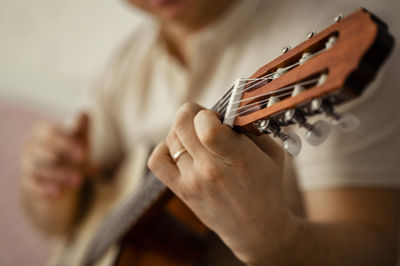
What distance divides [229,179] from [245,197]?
0.02 m

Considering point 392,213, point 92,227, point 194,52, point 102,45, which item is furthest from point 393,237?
point 102,45

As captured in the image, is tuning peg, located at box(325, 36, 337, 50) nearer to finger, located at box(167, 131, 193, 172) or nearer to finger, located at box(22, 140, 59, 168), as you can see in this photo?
finger, located at box(167, 131, 193, 172)

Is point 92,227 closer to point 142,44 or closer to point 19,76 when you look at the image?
point 142,44

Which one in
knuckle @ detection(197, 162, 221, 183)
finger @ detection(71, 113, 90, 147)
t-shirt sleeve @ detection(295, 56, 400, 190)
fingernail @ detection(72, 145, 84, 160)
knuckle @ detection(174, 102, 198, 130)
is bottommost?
t-shirt sleeve @ detection(295, 56, 400, 190)

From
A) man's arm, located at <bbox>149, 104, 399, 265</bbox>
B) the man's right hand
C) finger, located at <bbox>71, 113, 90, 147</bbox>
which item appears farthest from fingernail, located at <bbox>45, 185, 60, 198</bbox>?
man's arm, located at <bbox>149, 104, 399, 265</bbox>

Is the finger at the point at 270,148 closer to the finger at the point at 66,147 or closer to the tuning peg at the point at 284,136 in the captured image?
the tuning peg at the point at 284,136

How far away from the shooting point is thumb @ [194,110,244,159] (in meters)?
0.30

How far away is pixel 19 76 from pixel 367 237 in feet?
4.76

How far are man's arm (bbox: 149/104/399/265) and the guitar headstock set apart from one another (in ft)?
0.10

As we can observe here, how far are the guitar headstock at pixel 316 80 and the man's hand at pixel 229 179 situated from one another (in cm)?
3

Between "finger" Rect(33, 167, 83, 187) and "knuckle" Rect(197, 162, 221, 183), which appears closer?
"knuckle" Rect(197, 162, 221, 183)

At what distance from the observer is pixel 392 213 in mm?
530

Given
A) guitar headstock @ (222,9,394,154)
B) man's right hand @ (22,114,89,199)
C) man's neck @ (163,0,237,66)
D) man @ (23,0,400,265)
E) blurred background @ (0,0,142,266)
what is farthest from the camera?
blurred background @ (0,0,142,266)

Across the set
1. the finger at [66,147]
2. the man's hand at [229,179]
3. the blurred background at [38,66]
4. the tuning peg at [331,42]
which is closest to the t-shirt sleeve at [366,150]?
the man's hand at [229,179]
